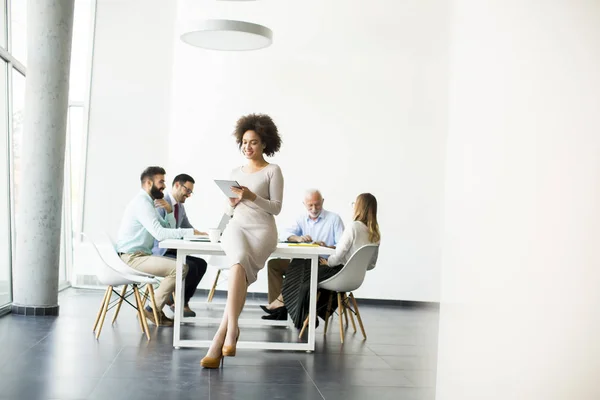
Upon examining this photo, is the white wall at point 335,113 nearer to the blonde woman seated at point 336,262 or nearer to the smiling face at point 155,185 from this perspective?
the smiling face at point 155,185

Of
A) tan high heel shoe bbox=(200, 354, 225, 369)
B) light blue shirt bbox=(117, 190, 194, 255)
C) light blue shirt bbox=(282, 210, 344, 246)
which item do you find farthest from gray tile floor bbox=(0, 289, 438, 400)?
light blue shirt bbox=(282, 210, 344, 246)

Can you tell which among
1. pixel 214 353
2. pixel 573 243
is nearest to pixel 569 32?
pixel 573 243

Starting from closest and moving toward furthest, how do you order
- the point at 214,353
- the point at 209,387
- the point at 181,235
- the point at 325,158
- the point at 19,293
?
1. the point at 209,387
2. the point at 214,353
3. the point at 181,235
4. the point at 19,293
5. the point at 325,158

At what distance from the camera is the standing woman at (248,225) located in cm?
502

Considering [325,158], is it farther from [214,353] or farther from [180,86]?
[214,353]

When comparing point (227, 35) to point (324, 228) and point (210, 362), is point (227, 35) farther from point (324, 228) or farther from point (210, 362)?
point (210, 362)

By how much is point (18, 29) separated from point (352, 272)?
177 inches

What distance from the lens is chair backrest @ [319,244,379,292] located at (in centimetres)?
621

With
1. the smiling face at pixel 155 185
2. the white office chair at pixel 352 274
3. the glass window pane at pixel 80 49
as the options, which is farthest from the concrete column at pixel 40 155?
the glass window pane at pixel 80 49

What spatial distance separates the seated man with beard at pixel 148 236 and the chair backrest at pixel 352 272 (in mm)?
1342

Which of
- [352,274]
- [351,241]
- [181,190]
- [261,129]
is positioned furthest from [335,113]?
[261,129]

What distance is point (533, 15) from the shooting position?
183 cm

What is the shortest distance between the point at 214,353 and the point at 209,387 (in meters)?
0.57

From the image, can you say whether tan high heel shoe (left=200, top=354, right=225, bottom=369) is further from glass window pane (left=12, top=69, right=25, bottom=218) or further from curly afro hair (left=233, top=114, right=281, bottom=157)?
glass window pane (left=12, top=69, right=25, bottom=218)
